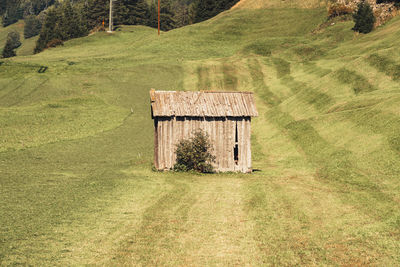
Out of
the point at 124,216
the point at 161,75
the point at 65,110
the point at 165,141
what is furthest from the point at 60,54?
the point at 124,216

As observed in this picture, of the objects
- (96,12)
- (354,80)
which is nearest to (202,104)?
(354,80)

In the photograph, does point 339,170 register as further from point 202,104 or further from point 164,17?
point 164,17

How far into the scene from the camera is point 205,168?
27.2 m

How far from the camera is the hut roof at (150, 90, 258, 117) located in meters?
27.5

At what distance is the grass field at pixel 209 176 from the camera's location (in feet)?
43.2

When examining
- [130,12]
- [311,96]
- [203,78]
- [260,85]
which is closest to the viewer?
[311,96]

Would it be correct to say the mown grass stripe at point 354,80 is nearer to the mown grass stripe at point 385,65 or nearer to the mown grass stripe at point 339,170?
the mown grass stripe at point 385,65

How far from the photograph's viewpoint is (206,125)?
27.7 metres

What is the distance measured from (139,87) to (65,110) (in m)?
14.1

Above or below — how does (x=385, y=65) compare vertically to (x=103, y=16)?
below

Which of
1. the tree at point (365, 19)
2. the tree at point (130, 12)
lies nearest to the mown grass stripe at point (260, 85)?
the tree at point (365, 19)

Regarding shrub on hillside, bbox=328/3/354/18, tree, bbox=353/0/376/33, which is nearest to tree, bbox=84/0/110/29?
shrub on hillside, bbox=328/3/354/18

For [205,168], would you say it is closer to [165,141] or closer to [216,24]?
[165,141]

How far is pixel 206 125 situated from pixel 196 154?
2169 mm
